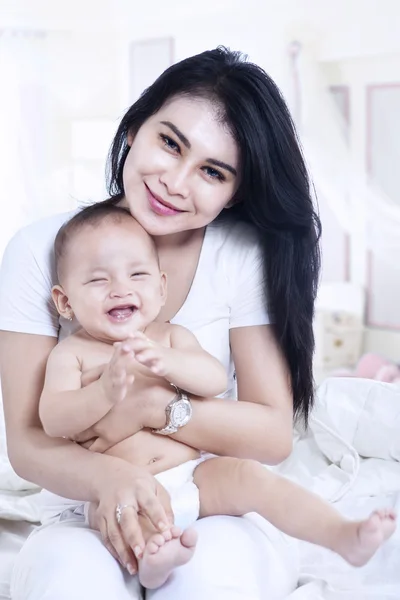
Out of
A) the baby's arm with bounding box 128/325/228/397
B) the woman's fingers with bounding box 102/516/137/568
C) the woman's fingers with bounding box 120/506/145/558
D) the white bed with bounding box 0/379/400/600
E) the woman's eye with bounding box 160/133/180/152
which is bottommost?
the white bed with bounding box 0/379/400/600

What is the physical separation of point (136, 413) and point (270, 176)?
0.49 metres

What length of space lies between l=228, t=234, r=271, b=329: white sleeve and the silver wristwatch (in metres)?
0.26

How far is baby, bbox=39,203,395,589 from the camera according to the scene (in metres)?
1.35

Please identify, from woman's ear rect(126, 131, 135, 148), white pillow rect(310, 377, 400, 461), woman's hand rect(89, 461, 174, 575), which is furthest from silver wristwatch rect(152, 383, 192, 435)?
white pillow rect(310, 377, 400, 461)

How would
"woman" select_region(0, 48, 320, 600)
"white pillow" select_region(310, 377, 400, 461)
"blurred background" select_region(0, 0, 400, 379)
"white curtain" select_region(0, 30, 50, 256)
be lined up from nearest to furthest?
"woman" select_region(0, 48, 320, 600), "white pillow" select_region(310, 377, 400, 461), "blurred background" select_region(0, 0, 400, 379), "white curtain" select_region(0, 30, 50, 256)

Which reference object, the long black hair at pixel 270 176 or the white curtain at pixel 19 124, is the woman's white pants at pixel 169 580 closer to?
the long black hair at pixel 270 176

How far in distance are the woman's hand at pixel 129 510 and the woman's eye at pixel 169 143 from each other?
0.57 metres

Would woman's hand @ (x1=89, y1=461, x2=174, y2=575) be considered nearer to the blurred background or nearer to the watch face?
the watch face

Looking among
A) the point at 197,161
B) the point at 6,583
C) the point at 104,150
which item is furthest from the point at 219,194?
the point at 104,150

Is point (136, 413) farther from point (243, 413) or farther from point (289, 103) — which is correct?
point (289, 103)

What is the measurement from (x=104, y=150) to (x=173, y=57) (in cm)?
73

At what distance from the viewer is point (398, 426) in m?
2.08

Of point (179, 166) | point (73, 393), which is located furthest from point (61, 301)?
point (179, 166)

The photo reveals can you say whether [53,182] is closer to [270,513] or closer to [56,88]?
[56,88]
